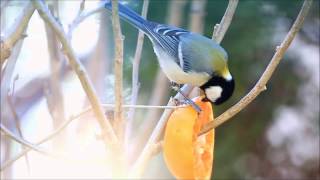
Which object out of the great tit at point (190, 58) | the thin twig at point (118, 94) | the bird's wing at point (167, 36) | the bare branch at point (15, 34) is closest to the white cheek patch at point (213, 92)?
the great tit at point (190, 58)

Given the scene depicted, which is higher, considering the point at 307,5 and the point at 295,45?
the point at 307,5

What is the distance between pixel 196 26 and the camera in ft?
5.04

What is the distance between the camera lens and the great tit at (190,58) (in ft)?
4.46

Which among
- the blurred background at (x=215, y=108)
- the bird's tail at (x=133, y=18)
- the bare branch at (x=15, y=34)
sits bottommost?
the blurred background at (x=215, y=108)

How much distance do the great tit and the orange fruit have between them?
25 centimetres

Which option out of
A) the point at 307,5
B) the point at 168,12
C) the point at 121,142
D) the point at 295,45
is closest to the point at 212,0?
the point at 168,12

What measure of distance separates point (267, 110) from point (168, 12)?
0.75 m

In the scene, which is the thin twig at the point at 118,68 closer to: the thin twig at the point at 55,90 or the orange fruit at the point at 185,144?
the orange fruit at the point at 185,144

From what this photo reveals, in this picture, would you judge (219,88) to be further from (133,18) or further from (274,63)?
(274,63)

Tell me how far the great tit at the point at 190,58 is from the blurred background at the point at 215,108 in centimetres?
8

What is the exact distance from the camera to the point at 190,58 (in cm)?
147

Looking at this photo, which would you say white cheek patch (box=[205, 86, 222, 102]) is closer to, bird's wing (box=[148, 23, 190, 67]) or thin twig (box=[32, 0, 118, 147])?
bird's wing (box=[148, 23, 190, 67])

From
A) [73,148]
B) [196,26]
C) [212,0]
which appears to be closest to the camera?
[73,148]

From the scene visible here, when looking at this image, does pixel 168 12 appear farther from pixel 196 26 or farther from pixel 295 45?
pixel 295 45
